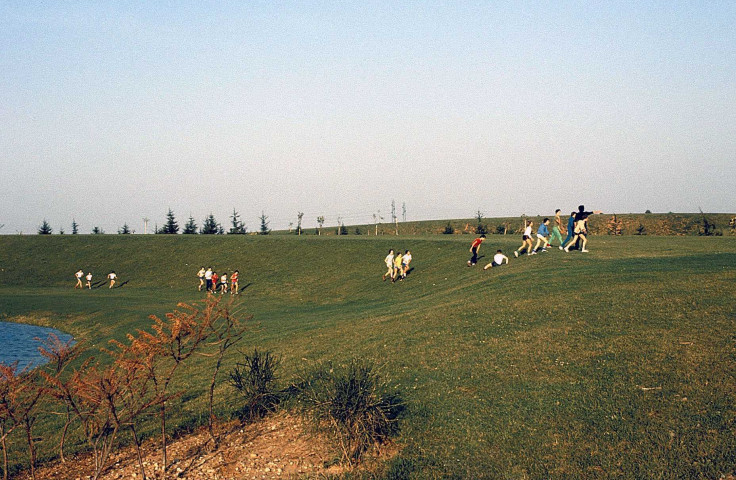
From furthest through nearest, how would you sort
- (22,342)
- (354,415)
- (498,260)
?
(498,260)
(22,342)
(354,415)

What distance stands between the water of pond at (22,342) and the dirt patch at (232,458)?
495 inches

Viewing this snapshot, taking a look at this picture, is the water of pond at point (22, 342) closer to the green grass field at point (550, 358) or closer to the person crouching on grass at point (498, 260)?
the green grass field at point (550, 358)

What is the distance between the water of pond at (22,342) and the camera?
2439 cm

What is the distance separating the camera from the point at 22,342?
29.2 m

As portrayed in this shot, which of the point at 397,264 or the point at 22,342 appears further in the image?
the point at 397,264

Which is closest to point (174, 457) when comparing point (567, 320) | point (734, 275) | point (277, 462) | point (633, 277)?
point (277, 462)

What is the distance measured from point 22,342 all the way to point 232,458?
84.0 feet

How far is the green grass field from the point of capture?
8.95 metres

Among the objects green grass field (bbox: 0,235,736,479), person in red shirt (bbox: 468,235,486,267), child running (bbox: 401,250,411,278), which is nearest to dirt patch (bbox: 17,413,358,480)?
green grass field (bbox: 0,235,736,479)

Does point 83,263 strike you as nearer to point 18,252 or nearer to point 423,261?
point 18,252

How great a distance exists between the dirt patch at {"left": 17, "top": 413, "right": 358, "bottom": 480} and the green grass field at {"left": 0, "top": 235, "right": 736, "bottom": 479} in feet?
5.04

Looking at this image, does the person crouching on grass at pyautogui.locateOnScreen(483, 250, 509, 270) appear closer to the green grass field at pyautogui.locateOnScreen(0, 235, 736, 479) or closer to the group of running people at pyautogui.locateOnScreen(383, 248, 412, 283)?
the green grass field at pyautogui.locateOnScreen(0, 235, 736, 479)

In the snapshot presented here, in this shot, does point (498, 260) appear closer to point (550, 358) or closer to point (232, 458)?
point (550, 358)

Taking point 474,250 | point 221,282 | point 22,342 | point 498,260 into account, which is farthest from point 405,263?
point 22,342
